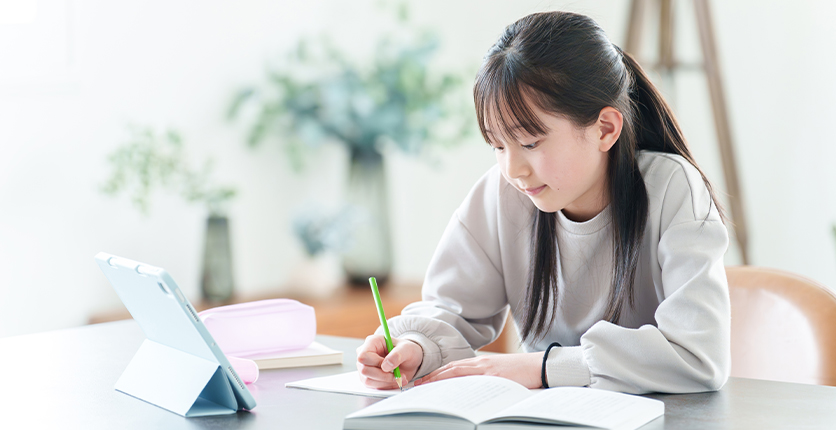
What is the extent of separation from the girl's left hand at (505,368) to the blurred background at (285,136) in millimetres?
1369

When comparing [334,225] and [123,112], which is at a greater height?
[123,112]

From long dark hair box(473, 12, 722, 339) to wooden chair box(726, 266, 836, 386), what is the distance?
0.26 meters

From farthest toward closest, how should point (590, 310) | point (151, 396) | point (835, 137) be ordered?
point (835, 137)
point (590, 310)
point (151, 396)

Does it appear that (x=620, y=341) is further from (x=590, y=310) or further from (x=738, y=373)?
(x=738, y=373)

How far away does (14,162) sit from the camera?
1972mm

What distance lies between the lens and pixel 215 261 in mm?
2248

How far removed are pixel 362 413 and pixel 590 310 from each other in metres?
0.52

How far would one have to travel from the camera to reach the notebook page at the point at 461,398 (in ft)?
2.53

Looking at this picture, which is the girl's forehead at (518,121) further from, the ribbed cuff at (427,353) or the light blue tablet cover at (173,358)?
the light blue tablet cover at (173,358)

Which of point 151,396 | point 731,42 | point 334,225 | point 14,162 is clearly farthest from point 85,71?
point 731,42

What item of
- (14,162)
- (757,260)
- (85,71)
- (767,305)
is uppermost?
(85,71)

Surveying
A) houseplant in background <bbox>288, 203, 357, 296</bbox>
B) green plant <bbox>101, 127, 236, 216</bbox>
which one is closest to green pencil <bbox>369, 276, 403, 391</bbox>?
green plant <bbox>101, 127, 236, 216</bbox>

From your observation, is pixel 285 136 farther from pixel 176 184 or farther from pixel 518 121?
pixel 518 121

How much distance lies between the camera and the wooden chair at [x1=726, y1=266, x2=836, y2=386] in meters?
1.17
